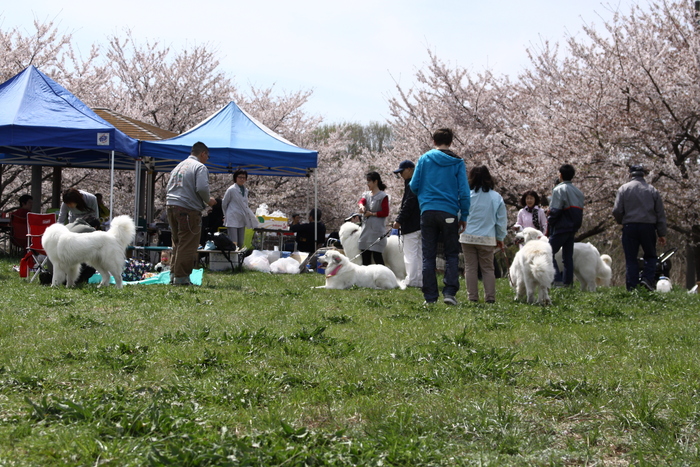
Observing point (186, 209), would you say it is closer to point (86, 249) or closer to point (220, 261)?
point (86, 249)

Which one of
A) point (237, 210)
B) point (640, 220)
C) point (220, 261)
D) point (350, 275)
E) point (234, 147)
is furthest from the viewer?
point (234, 147)

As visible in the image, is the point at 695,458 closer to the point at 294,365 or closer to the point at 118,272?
the point at 294,365

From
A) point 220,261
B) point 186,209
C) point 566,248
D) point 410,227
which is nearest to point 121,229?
point 186,209

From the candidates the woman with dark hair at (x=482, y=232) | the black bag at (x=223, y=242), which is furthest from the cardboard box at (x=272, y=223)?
the woman with dark hair at (x=482, y=232)

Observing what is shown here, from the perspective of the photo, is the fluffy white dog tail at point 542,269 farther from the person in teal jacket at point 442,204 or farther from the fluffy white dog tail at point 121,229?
the fluffy white dog tail at point 121,229

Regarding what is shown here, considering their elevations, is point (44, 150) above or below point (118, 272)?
above

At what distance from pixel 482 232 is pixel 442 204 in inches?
29.3

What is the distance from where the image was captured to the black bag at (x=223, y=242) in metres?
11.4

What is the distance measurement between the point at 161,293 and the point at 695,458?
20.7 ft

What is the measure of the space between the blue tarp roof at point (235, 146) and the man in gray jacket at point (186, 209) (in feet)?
11.4

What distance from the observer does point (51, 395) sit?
297cm

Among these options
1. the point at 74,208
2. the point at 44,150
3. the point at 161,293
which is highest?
the point at 44,150

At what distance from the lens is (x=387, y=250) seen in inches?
414

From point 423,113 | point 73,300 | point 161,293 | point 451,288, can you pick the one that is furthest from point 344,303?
point 423,113
